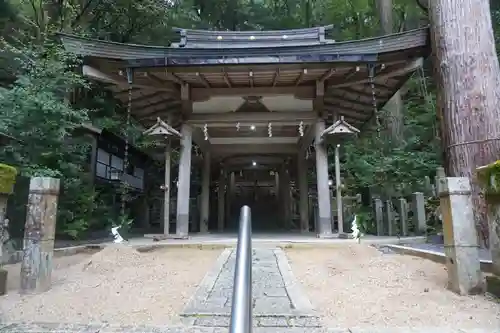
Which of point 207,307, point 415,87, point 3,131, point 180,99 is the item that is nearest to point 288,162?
point 180,99

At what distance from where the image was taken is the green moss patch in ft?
10.5

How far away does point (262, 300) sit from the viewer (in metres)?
3.46

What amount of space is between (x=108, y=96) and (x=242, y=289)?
13.1m

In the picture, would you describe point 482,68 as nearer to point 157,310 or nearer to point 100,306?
point 157,310

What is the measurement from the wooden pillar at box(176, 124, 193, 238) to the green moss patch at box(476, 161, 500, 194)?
239 inches

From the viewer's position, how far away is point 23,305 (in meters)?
3.36

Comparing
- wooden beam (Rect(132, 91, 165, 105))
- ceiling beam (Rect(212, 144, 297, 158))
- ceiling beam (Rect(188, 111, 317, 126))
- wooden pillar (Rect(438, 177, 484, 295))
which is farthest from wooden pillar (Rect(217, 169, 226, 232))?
wooden pillar (Rect(438, 177, 484, 295))

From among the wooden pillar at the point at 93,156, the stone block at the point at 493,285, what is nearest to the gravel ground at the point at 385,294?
the stone block at the point at 493,285

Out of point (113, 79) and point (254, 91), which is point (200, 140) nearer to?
point (254, 91)

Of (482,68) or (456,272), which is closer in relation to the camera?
(456,272)

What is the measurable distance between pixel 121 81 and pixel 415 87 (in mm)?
14581

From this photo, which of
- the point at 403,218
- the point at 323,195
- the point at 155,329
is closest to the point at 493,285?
the point at 155,329

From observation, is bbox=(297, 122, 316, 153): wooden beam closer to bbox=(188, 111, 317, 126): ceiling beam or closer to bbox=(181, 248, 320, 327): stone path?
bbox=(188, 111, 317, 126): ceiling beam

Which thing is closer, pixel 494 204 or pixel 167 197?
pixel 494 204
